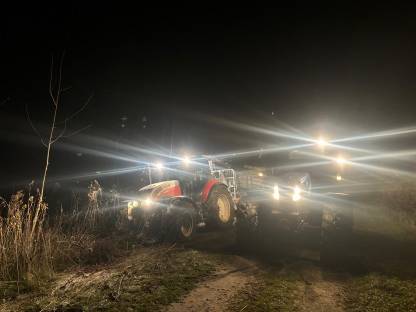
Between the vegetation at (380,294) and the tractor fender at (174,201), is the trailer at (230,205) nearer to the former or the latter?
the tractor fender at (174,201)

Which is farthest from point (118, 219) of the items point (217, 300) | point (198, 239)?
point (217, 300)

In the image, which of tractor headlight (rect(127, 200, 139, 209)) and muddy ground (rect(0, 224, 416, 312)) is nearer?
muddy ground (rect(0, 224, 416, 312))

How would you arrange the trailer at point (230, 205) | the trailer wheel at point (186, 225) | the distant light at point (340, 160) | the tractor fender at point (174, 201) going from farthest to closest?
the distant light at point (340, 160)
the trailer wheel at point (186, 225)
the tractor fender at point (174, 201)
the trailer at point (230, 205)

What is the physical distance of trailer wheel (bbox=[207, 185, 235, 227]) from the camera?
29.8 ft

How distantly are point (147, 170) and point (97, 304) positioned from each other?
5106 mm

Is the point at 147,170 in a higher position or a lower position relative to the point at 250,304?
higher

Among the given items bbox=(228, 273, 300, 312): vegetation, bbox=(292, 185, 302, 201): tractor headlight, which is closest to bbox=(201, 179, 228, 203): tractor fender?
bbox=(292, 185, 302, 201): tractor headlight

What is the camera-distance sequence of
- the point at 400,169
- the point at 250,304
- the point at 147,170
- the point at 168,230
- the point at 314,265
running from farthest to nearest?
the point at 400,169 → the point at 147,170 → the point at 168,230 → the point at 314,265 → the point at 250,304

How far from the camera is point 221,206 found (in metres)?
9.83

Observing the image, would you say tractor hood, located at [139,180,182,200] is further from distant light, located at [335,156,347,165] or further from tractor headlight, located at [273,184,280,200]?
distant light, located at [335,156,347,165]

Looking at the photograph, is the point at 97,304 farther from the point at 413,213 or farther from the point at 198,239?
the point at 413,213

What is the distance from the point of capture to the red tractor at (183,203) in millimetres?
8133

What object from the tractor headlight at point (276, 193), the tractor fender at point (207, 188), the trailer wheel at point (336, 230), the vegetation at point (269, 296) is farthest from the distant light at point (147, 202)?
the trailer wheel at point (336, 230)

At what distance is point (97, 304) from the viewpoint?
4551mm
